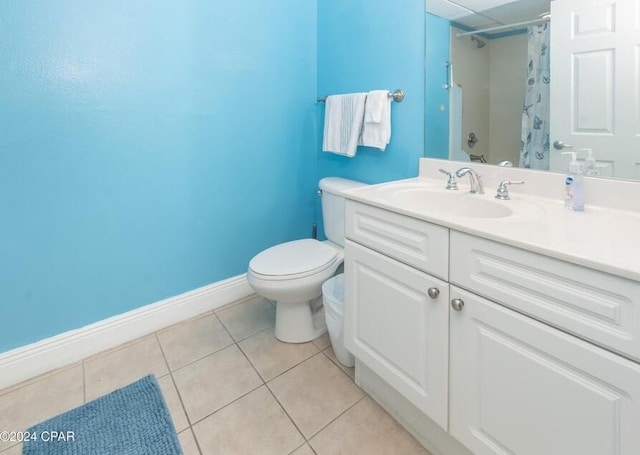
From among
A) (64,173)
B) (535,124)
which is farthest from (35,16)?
(535,124)

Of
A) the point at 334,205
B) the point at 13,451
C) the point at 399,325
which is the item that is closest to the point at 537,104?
the point at 399,325

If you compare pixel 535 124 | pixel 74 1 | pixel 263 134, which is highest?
pixel 74 1

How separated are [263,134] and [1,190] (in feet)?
3.88

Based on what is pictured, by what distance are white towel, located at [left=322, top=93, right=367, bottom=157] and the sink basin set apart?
537 millimetres

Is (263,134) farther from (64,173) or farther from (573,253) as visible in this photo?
(573,253)

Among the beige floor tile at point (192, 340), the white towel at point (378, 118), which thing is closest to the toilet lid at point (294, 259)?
the beige floor tile at point (192, 340)

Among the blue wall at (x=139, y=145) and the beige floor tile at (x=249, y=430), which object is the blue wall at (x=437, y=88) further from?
the beige floor tile at (x=249, y=430)

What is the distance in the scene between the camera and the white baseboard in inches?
59.1

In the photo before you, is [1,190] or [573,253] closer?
[573,253]

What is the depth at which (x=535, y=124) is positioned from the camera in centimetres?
123

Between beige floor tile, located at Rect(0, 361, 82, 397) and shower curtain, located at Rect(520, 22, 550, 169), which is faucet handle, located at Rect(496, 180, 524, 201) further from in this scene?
beige floor tile, located at Rect(0, 361, 82, 397)

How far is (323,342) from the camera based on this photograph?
1733 mm

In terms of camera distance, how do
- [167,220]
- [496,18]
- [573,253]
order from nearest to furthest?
[573,253], [496,18], [167,220]

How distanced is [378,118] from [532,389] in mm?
1239
